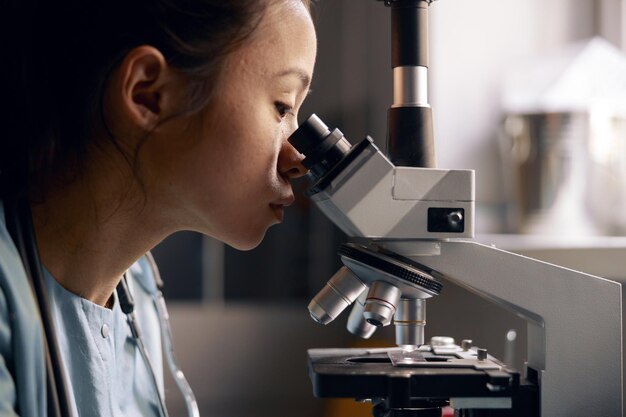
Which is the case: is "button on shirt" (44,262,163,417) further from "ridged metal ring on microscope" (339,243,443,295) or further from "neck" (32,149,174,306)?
"ridged metal ring on microscope" (339,243,443,295)

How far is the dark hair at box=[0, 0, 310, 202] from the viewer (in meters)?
0.78

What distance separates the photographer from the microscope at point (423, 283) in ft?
2.50

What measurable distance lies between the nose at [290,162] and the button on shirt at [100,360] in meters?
0.30

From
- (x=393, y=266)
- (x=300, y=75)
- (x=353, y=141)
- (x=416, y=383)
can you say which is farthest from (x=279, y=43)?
(x=353, y=141)

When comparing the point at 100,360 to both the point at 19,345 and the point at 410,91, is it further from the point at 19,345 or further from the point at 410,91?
the point at 410,91

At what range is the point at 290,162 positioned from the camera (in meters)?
0.85

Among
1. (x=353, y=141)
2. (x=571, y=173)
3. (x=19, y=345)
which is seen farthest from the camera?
(x=353, y=141)

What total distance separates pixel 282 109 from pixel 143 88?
160mm

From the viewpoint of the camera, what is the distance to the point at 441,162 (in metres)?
1.79

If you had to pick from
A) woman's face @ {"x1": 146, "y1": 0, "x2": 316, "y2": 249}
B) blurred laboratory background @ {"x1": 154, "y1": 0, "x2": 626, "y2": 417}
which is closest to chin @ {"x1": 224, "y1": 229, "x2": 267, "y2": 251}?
woman's face @ {"x1": 146, "y1": 0, "x2": 316, "y2": 249}

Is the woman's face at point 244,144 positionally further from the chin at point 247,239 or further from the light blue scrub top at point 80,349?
the light blue scrub top at point 80,349

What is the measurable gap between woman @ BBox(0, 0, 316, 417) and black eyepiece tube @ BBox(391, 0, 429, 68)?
110mm

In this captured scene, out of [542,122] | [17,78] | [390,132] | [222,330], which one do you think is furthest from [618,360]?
[222,330]

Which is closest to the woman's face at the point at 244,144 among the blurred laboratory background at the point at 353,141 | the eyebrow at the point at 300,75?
the eyebrow at the point at 300,75
